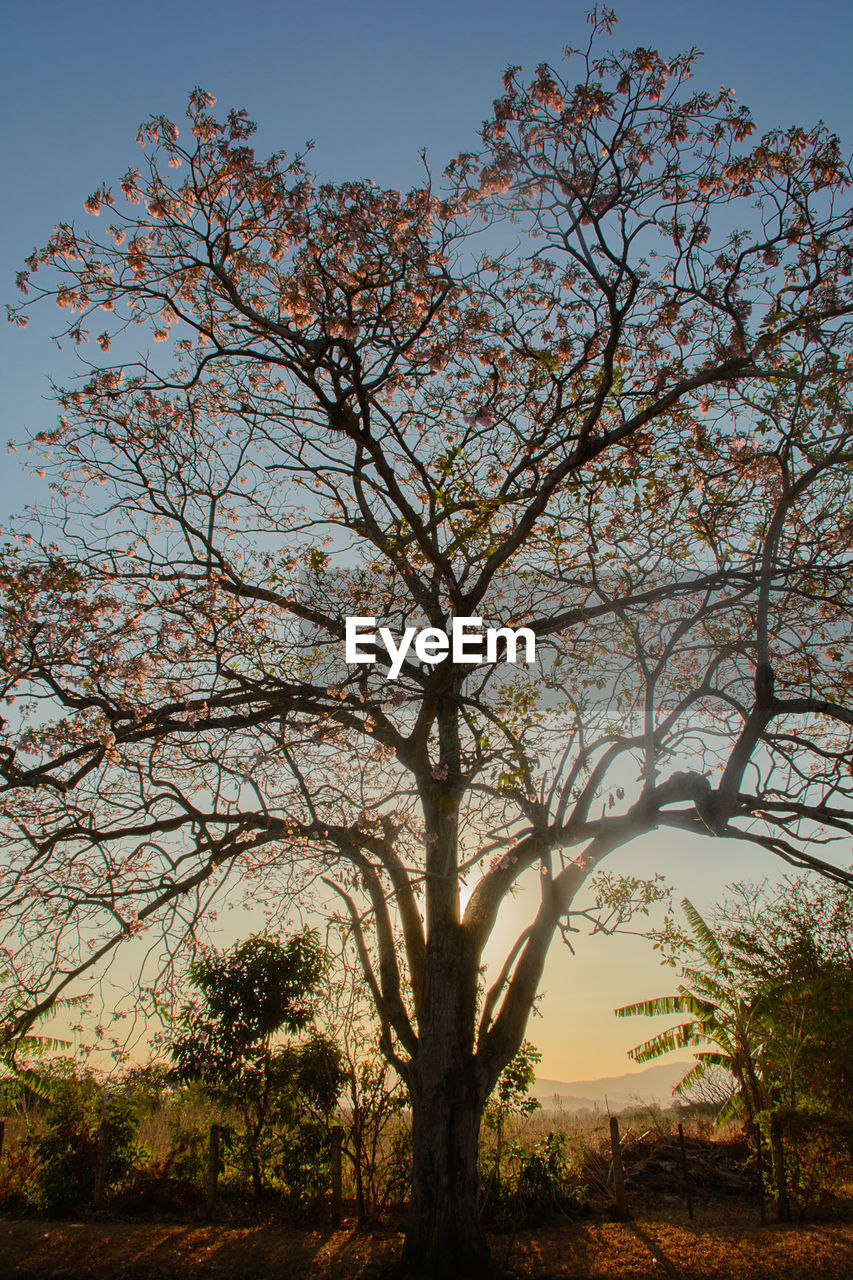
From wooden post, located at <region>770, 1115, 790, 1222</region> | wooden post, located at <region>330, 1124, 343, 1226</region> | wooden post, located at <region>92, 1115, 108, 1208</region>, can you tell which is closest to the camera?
wooden post, located at <region>330, 1124, 343, 1226</region>

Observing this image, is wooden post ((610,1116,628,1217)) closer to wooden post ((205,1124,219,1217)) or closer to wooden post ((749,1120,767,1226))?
wooden post ((749,1120,767,1226))

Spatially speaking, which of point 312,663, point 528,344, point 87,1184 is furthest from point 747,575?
point 87,1184

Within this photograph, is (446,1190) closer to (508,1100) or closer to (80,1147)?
(508,1100)

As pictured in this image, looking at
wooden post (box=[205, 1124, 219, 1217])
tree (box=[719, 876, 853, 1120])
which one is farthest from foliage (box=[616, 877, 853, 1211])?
wooden post (box=[205, 1124, 219, 1217])

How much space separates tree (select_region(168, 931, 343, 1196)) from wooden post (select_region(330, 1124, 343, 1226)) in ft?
1.65

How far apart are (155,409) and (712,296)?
21.6 feet

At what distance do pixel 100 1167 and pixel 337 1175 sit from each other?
3794mm

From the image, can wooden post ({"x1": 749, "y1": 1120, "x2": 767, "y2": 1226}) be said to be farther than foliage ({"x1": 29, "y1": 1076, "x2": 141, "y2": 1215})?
No

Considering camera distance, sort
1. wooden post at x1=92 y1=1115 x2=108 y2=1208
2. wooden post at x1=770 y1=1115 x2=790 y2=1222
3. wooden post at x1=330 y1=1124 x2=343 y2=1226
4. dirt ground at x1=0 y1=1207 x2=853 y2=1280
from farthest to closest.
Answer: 1. wooden post at x1=92 y1=1115 x2=108 y2=1208
2. wooden post at x1=770 y1=1115 x2=790 y2=1222
3. wooden post at x1=330 y1=1124 x2=343 y2=1226
4. dirt ground at x1=0 y1=1207 x2=853 y2=1280

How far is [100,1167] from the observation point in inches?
462

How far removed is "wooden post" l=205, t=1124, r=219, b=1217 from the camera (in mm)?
11508

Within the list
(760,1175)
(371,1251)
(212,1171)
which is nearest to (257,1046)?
(212,1171)

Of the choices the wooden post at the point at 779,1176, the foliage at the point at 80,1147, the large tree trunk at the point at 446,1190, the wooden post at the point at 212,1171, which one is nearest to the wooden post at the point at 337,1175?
the wooden post at the point at 212,1171

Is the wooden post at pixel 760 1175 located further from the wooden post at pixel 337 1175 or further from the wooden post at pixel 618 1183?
the wooden post at pixel 337 1175
